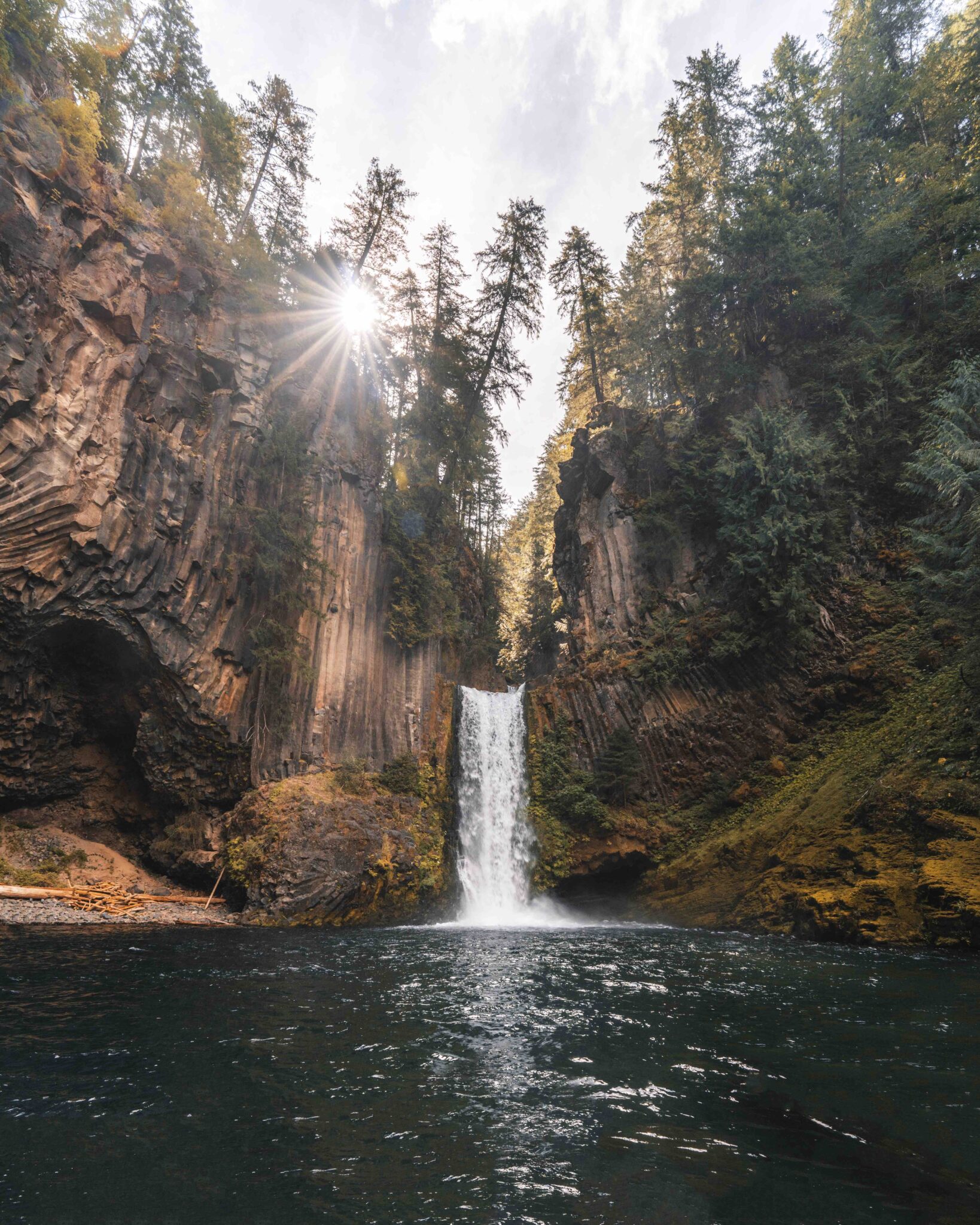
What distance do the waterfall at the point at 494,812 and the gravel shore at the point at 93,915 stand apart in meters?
8.27

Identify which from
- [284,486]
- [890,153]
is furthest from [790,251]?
[284,486]

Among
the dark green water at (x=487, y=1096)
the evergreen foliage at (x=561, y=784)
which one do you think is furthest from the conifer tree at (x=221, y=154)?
the dark green water at (x=487, y=1096)

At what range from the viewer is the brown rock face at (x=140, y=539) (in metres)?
16.0

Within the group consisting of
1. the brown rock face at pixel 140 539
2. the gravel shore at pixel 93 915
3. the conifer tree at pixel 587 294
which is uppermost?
the conifer tree at pixel 587 294

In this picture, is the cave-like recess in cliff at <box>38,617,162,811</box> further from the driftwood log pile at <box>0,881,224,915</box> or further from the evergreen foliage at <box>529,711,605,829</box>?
the evergreen foliage at <box>529,711,605,829</box>

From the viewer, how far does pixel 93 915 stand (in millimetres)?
15109

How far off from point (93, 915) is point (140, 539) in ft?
35.2

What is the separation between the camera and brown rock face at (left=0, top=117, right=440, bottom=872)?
16031 mm

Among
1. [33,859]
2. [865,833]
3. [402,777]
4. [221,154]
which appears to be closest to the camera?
[865,833]

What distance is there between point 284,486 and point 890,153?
110ft

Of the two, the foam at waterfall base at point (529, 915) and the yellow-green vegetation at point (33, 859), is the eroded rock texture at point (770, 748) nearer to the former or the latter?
the foam at waterfall base at point (529, 915)

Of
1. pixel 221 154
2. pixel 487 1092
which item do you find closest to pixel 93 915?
pixel 487 1092

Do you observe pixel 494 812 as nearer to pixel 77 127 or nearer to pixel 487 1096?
pixel 487 1096

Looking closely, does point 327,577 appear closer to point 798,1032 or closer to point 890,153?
point 798,1032
